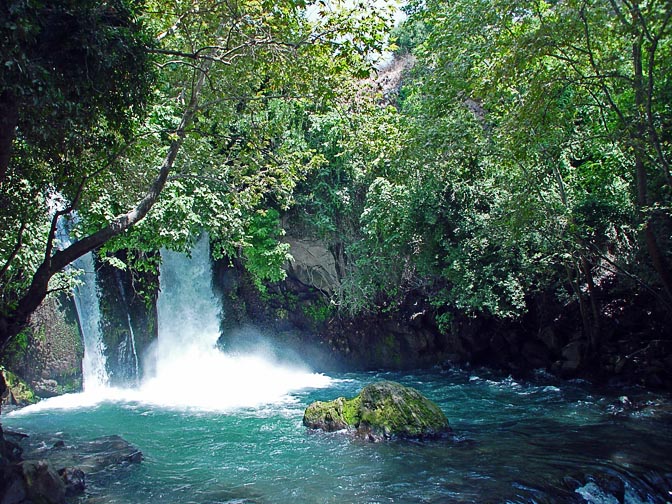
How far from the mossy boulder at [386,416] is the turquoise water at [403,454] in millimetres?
285

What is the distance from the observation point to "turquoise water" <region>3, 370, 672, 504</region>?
733cm

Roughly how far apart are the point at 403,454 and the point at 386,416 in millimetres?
1172

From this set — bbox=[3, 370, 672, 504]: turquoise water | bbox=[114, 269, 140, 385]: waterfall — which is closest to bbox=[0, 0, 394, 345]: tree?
bbox=[3, 370, 672, 504]: turquoise water

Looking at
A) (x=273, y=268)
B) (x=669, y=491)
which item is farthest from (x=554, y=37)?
(x=273, y=268)

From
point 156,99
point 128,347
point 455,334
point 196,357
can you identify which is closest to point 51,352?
point 128,347

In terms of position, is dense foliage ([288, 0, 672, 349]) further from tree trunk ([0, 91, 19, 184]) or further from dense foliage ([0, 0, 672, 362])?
tree trunk ([0, 91, 19, 184])

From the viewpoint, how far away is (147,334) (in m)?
18.2

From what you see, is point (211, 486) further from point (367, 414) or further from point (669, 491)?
point (669, 491)

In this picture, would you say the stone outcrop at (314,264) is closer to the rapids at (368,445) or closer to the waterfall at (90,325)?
the rapids at (368,445)

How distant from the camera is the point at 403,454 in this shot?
892 centimetres

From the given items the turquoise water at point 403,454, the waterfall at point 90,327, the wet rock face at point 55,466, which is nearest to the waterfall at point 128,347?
the waterfall at point 90,327

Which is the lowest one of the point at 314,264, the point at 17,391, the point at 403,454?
A: the point at 403,454

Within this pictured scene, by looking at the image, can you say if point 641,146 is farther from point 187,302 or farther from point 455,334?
point 187,302

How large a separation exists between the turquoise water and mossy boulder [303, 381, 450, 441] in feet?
0.94
